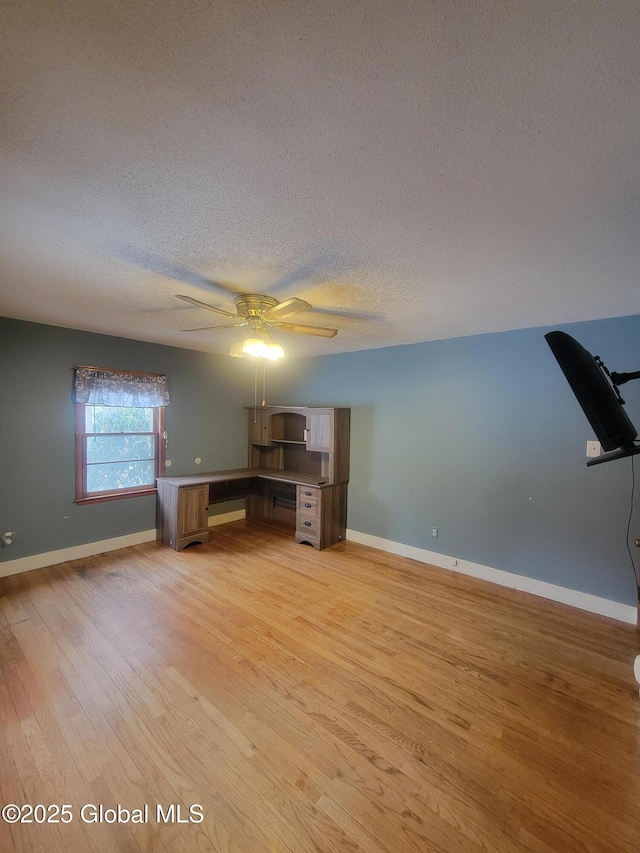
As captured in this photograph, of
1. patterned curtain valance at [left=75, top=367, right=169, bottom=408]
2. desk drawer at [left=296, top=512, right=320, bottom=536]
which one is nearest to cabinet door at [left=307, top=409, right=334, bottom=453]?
desk drawer at [left=296, top=512, right=320, bottom=536]

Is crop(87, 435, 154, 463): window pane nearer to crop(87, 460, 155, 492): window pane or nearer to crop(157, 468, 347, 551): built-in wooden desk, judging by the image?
crop(87, 460, 155, 492): window pane

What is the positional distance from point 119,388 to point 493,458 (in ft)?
13.5

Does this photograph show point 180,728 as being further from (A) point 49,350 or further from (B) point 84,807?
(A) point 49,350

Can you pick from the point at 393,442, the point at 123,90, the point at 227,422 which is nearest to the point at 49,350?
the point at 227,422

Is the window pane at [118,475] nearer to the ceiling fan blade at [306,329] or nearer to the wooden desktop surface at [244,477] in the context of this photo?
the wooden desktop surface at [244,477]

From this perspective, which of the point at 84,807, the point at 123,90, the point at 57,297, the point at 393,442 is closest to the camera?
the point at 123,90

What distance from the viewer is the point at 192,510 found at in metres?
3.99

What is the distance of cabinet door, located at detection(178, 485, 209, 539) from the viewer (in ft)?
12.8

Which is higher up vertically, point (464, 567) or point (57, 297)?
point (57, 297)

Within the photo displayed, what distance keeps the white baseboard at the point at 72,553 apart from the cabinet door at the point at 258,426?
1862mm

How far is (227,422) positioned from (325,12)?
181 inches

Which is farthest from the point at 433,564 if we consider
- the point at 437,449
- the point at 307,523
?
the point at 307,523

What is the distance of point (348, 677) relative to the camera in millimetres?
2023

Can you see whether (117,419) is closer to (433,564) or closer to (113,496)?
(113,496)
